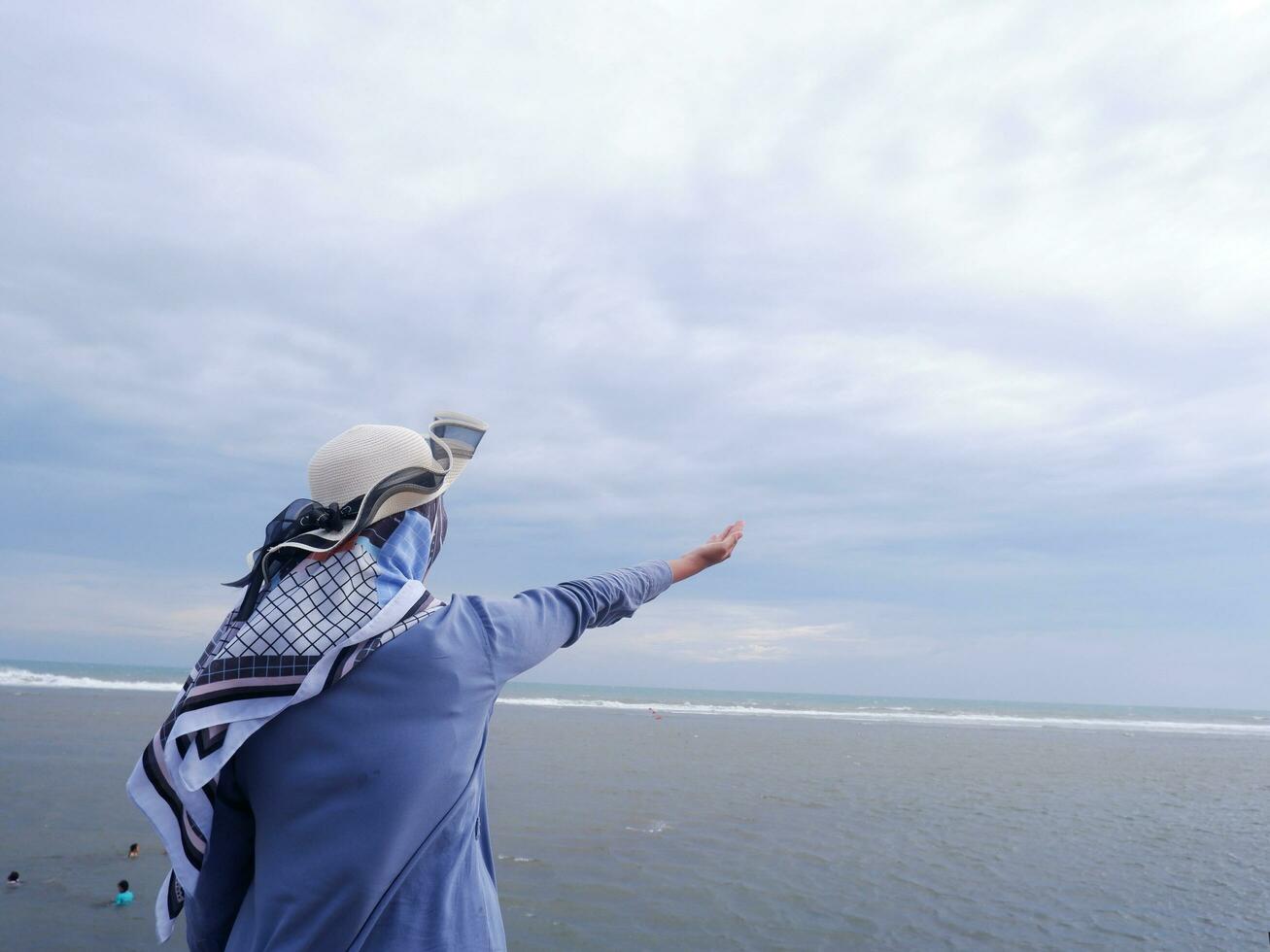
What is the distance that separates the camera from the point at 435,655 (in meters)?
1.44

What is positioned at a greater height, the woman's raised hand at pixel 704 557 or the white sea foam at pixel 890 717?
the white sea foam at pixel 890 717

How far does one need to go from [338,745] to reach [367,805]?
109mm

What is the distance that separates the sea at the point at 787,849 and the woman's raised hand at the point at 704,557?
5.92 metres

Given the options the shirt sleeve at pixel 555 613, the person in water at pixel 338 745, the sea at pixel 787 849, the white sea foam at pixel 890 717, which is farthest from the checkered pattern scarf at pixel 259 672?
the white sea foam at pixel 890 717

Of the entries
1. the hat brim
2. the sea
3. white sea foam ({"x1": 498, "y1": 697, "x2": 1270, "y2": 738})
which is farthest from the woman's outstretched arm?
white sea foam ({"x1": 498, "y1": 697, "x2": 1270, "y2": 738})

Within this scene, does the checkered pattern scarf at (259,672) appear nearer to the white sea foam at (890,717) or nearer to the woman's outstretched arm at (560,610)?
the woman's outstretched arm at (560,610)

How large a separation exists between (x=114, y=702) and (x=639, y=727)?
16.8 m

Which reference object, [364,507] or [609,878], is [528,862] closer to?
[609,878]

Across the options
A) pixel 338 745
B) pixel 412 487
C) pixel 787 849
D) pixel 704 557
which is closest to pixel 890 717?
pixel 787 849

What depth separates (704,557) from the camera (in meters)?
2.19

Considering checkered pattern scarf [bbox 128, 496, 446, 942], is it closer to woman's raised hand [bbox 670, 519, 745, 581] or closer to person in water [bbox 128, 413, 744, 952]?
person in water [bbox 128, 413, 744, 952]

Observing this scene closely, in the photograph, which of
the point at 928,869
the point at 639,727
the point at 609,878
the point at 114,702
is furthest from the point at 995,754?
the point at 114,702

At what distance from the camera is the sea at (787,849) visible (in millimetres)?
7512

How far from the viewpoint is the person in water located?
140 cm
